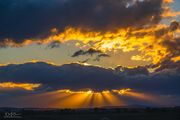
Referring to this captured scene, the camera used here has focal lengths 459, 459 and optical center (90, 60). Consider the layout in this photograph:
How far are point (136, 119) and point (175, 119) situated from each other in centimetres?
1160

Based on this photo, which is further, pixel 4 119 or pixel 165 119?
pixel 165 119

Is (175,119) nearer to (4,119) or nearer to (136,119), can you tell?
(136,119)

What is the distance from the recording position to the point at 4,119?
A: 372 feet

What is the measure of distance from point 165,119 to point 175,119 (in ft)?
10.8

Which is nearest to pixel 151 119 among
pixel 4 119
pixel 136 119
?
pixel 136 119

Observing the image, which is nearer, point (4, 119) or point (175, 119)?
point (4, 119)

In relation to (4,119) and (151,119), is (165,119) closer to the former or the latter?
(151,119)

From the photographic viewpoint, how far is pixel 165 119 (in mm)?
123562

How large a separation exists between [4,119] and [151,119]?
40.5 metres

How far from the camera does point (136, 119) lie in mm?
127562

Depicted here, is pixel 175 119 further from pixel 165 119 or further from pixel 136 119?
pixel 136 119

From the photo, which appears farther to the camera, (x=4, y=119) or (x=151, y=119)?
(x=151, y=119)

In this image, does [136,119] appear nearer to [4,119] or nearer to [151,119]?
[151,119]

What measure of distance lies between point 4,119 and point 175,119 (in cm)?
4440
